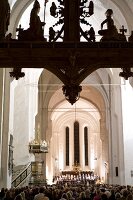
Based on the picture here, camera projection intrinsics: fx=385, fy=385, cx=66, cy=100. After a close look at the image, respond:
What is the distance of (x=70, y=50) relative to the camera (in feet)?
24.1

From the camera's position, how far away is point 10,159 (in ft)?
51.4

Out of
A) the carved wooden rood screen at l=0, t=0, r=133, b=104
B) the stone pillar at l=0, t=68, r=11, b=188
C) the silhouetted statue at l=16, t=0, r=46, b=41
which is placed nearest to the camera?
the carved wooden rood screen at l=0, t=0, r=133, b=104

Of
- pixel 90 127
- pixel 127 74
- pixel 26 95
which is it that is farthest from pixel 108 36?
pixel 90 127

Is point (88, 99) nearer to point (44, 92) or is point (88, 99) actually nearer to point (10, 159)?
point (44, 92)

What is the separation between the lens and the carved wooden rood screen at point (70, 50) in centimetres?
741

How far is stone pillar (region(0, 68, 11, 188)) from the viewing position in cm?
1467

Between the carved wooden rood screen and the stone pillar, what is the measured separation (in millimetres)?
7095

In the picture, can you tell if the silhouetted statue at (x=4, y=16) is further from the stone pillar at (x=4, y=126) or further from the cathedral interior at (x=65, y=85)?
the stone pillar at (x=4, y=126)

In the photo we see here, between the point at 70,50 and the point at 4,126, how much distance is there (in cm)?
854

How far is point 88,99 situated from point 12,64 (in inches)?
1185

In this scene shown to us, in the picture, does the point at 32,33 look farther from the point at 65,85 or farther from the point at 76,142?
the point at 76,142

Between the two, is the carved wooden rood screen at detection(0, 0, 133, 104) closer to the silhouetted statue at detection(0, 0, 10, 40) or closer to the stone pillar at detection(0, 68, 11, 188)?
the silhouetted statue at detection(0, 0, 10, 40)

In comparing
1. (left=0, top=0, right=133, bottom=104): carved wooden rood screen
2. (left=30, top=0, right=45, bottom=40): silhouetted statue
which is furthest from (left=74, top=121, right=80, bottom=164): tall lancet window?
(left=30, top=0, right=45, bottom=40): silhouetted statue

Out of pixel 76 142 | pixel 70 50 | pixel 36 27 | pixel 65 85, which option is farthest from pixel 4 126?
pixel 76 142
